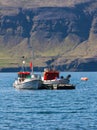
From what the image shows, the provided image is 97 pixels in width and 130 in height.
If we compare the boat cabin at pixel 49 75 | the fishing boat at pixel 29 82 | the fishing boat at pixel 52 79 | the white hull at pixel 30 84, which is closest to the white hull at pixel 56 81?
the fishing boat at pixel 52 79

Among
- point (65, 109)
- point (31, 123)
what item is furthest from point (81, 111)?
point (31, 123)

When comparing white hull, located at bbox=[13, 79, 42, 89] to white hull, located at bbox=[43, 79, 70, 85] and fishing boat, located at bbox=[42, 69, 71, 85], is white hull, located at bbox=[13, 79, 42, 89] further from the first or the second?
fishing boat, located at bbox=[42, 69, 71, 85]

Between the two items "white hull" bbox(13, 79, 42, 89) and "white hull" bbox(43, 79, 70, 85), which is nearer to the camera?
"white hull" bbox(13, 79, 42, 89)

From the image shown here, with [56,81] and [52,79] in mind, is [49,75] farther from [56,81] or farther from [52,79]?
[56,81]

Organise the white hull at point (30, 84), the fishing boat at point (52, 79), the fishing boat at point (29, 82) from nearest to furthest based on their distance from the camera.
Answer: the fishing boat at point (29, 82), the white hull at point (30, 84), the fishing boat at point (52, 79)

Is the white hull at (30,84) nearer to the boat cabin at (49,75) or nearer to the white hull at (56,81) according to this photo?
the white hull at (56,81)

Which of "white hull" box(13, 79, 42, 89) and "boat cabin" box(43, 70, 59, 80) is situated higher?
"boat cabin" box(43, 70, 59, 80)

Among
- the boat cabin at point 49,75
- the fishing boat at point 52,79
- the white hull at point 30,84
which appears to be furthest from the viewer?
the boat cabin at point 49,75

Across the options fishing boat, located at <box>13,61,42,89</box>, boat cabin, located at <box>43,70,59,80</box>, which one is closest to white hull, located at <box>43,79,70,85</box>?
boat cabin, located at <box>43,70,59,80</box>

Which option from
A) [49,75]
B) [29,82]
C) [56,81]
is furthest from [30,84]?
[49,75]

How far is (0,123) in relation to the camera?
72438 millimetres

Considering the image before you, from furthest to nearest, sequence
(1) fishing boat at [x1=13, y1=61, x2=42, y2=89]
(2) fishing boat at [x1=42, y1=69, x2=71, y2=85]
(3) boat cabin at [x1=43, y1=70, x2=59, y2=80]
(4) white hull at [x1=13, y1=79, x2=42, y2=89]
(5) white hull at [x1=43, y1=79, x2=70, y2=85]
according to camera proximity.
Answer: (3) boat cabin at [x1=43, y1=70, x2=59, y2=80], (2) fishing boat at [x1=42, y1=69, x2=71, y2=85], (5) white hull at [x1=43, y1=79, x2=70, y2=85], (4) white hull at [x1=13, y1=79, x2=42, y2=89], (1) fishing boat at [x1=13, y1=61, x2=42, y2=89]

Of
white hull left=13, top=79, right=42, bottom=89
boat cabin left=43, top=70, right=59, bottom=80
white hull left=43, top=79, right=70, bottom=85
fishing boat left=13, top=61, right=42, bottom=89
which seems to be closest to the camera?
fishing boat left=13, top=61, right=42, bottom=89

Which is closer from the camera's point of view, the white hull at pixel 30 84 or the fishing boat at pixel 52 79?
the white hull at pixel 30 84
